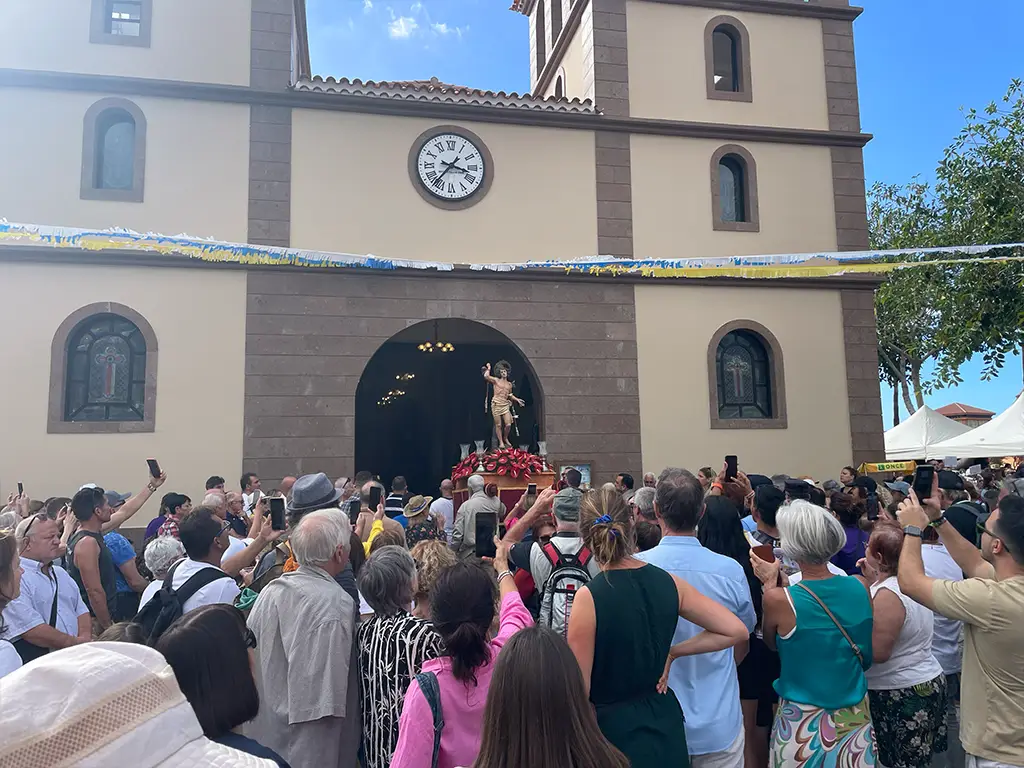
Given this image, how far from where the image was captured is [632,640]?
3014 millimetres

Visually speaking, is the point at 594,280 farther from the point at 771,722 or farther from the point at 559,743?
the point at 559,743

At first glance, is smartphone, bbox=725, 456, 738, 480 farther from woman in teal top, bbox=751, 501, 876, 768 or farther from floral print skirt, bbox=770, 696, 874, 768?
floral print skirt, bbox=770, 696, 874, 768

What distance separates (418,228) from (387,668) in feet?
38.7

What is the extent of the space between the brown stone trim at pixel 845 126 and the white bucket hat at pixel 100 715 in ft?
54.1

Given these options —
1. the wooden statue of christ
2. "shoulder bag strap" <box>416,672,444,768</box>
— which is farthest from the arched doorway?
"shoulder bag strap" <box>416,672,444,768</box>

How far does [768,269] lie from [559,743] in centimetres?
1438

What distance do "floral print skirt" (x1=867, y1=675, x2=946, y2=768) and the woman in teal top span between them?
47 centimetres

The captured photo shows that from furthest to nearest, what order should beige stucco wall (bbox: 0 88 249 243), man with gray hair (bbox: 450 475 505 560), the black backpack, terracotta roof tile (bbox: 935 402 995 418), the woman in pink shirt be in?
terracotta roof tile (bbox: 935 402 995 418) < beige stucco wall (bbox: 0 88 249 243) < man with gray hair (bbox: 450 475 505 560) < the black backpack < the woman in pink shirt

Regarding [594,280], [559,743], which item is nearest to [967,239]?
[594,280]

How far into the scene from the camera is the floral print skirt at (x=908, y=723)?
4.09 meters

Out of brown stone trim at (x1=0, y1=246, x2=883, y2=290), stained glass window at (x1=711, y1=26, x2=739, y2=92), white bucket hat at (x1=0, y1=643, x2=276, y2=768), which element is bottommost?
white bucket hat at (x1=0, y1=643, x2=276, y2=768)

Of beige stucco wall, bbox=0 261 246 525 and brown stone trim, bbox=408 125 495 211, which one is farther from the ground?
brown stone trim, bbox=408 125 495 211

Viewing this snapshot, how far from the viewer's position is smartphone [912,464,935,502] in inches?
144

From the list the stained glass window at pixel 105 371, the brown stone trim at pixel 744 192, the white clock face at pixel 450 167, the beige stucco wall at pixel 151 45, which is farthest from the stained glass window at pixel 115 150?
the brown stone trim at pixel 744 192
